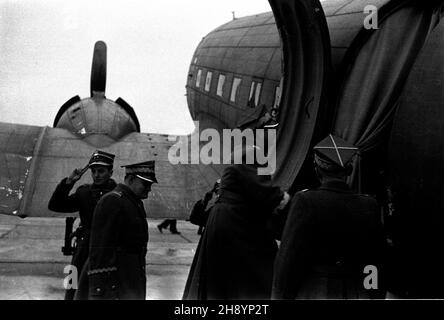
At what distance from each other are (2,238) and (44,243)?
4.04 ft

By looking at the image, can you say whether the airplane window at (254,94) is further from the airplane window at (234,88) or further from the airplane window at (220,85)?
the airplane window at (220,85)

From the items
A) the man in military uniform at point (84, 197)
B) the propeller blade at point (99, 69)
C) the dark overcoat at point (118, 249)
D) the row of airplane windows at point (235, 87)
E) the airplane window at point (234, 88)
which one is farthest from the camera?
the propeller blade at point (99, 69)

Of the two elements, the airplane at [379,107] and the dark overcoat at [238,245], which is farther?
the airplane at [379,107]

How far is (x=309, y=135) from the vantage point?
24.8 feet

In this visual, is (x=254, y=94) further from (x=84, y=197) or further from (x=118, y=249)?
(x=118, y=249)

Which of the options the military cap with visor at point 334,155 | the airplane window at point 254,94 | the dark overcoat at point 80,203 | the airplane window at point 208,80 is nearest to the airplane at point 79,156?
the airplane window at point 254,94

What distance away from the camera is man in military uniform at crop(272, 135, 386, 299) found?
3.95 meters

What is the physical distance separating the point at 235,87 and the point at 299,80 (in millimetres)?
6581

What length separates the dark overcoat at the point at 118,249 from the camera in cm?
459

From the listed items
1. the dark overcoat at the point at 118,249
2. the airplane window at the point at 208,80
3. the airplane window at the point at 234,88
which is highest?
the airplane window at the point at 208,80

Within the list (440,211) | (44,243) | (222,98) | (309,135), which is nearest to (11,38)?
(309,135)

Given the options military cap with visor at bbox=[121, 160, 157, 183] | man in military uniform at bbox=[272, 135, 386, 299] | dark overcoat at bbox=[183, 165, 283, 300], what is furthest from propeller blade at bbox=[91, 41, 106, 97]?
man in military uniform at bbox=[272, 135, 386, 299]

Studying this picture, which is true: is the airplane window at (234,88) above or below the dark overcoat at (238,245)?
above

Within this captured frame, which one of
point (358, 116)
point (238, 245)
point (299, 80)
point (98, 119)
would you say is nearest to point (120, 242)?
point (238, 245)
